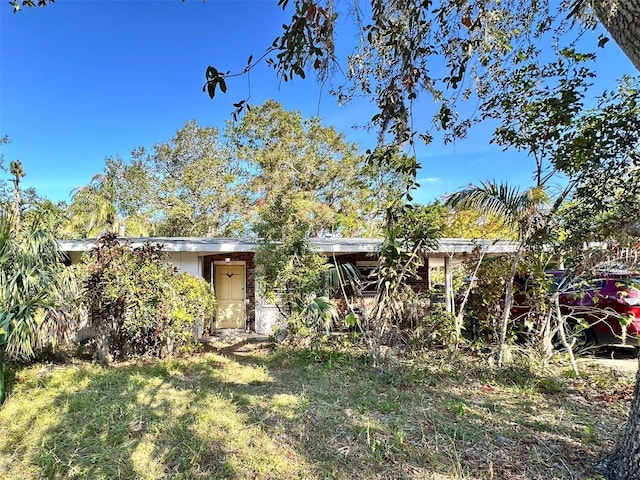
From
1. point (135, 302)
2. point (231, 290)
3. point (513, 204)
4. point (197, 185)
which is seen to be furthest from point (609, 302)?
point (197, 185)

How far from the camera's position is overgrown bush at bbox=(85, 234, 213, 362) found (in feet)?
22.9

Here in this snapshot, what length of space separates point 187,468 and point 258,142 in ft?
65.0

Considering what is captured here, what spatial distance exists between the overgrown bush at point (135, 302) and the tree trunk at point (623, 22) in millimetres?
7176

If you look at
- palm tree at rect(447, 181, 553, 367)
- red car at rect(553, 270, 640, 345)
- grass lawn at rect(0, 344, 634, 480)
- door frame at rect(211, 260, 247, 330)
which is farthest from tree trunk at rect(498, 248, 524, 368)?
door frame at rect(211, 260, 247, 330)

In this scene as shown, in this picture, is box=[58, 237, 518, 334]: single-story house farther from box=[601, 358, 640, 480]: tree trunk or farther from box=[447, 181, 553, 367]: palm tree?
box=[601, 358, 640, 480]: tree trunk

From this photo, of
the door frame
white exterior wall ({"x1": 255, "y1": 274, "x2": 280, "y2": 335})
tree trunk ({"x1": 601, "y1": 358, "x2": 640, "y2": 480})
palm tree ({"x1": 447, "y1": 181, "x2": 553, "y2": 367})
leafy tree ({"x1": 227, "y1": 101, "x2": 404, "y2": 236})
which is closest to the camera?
tree trunk ({"x1": 601, "y1": 358, "x2": 640, "y2": 480})

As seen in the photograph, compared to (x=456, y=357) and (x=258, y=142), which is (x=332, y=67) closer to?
(x=456, y=357)

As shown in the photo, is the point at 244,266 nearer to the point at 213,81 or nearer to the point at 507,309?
the point at 507,309

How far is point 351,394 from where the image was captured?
5.33 meters

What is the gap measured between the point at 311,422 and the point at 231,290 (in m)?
7.71

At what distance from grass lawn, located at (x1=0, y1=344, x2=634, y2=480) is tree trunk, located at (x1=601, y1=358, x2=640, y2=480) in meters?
0.34

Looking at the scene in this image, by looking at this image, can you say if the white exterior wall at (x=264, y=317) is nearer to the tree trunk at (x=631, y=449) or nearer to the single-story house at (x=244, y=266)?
the single-story house at (x=244, y=266)

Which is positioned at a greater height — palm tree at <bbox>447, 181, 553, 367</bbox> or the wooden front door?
palm tree at <bbox>447, 181, 553, 367</bbox>

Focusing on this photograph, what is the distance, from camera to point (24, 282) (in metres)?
5.48
